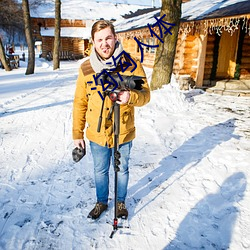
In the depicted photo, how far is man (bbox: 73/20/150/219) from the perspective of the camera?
180cm

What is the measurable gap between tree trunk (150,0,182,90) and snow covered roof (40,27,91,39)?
951 inches

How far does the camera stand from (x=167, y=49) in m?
7.04

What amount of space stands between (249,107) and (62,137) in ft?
20.4

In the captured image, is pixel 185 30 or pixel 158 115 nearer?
pixel 158 115

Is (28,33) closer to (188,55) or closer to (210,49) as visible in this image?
(188,55)

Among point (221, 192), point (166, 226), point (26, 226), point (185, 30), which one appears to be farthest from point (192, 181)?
point (185, 30)

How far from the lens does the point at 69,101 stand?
738 cm

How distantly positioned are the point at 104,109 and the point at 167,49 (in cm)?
573

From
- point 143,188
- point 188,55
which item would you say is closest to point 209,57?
point 188,55

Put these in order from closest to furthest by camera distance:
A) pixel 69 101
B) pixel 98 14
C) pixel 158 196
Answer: pixel 158 196, pixel 69 101, pixel 98 14

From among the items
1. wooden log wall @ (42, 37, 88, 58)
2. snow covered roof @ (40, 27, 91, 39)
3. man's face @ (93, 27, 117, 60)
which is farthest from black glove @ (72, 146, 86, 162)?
wooden log wall @ (42, 37, 88, 58)

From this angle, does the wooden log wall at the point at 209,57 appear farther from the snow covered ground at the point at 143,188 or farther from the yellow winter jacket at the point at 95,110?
the yellow winter jacket at the point at 95,110

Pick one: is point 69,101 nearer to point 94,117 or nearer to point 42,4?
point 94,117

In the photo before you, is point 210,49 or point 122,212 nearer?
point 122,212
